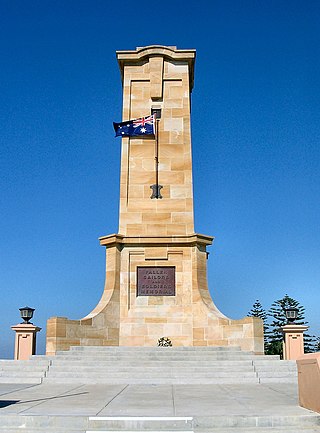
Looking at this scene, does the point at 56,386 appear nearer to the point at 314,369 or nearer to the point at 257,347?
the point at 314,369

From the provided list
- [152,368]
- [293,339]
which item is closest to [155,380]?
[152,368]

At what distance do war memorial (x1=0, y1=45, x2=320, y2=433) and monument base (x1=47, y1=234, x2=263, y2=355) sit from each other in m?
0.04

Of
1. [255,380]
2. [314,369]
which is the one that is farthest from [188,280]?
[314,369]

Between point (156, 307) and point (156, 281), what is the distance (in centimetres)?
100

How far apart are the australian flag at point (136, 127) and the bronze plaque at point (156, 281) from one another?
18.1 ft

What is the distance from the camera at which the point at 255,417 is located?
700 cm

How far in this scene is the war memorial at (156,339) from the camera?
7207 millimetres

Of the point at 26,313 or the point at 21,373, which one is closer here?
the point at 21,373

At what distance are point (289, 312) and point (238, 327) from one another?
5903 millimetres

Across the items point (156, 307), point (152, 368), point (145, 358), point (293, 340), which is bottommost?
point (152, 368)

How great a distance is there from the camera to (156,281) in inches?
786

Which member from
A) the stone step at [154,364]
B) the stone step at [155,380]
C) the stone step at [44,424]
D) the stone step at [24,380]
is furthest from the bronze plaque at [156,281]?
the stone step at [44,424]

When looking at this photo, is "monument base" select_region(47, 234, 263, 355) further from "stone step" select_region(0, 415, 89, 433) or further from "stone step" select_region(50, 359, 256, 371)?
"stone step" select_region(0, 415, 89, 433)

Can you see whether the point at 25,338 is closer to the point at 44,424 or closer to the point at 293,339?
the point at 293,339
